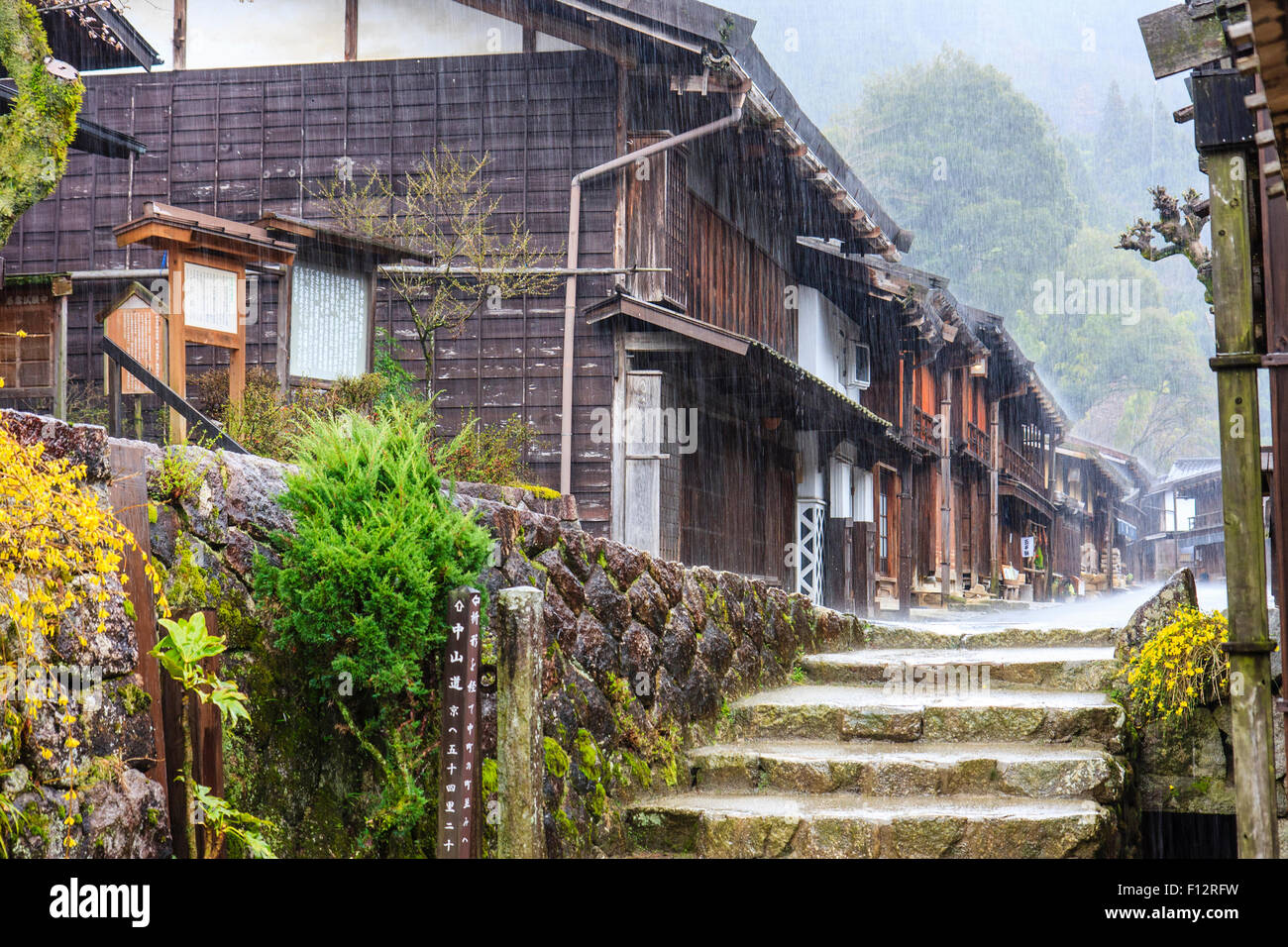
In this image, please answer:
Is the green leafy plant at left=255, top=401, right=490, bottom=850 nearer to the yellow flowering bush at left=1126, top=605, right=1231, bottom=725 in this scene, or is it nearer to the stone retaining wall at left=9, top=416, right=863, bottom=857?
the stone retaining wall at left=9, top=416, right=863, bottom=857

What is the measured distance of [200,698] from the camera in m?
4.37

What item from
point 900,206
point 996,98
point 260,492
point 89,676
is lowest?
point 89,676

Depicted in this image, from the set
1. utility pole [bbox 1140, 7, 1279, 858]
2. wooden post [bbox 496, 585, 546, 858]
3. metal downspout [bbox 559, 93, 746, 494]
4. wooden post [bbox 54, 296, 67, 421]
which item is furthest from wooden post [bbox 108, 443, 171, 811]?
metal downspout [bbox 559, 93, 746, 494]

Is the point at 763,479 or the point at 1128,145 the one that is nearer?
the point at 763,479

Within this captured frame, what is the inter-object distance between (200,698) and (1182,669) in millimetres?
6229

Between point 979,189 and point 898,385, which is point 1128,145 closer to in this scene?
point 979,189

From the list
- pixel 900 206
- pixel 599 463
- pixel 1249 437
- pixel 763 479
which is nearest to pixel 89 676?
pixel 1249 437

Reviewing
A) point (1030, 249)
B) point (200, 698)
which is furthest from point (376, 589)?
point (1030, 249)

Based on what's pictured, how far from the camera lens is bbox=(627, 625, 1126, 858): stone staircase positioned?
6.66 m

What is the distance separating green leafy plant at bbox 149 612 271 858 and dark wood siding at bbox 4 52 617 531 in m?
7.83

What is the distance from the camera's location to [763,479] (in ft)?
50.1

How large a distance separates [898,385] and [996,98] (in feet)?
168

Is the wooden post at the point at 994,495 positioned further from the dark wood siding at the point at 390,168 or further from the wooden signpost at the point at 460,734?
the wooden signpost at the point at 460,734

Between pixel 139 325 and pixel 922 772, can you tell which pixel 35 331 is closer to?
pixel 139 325
